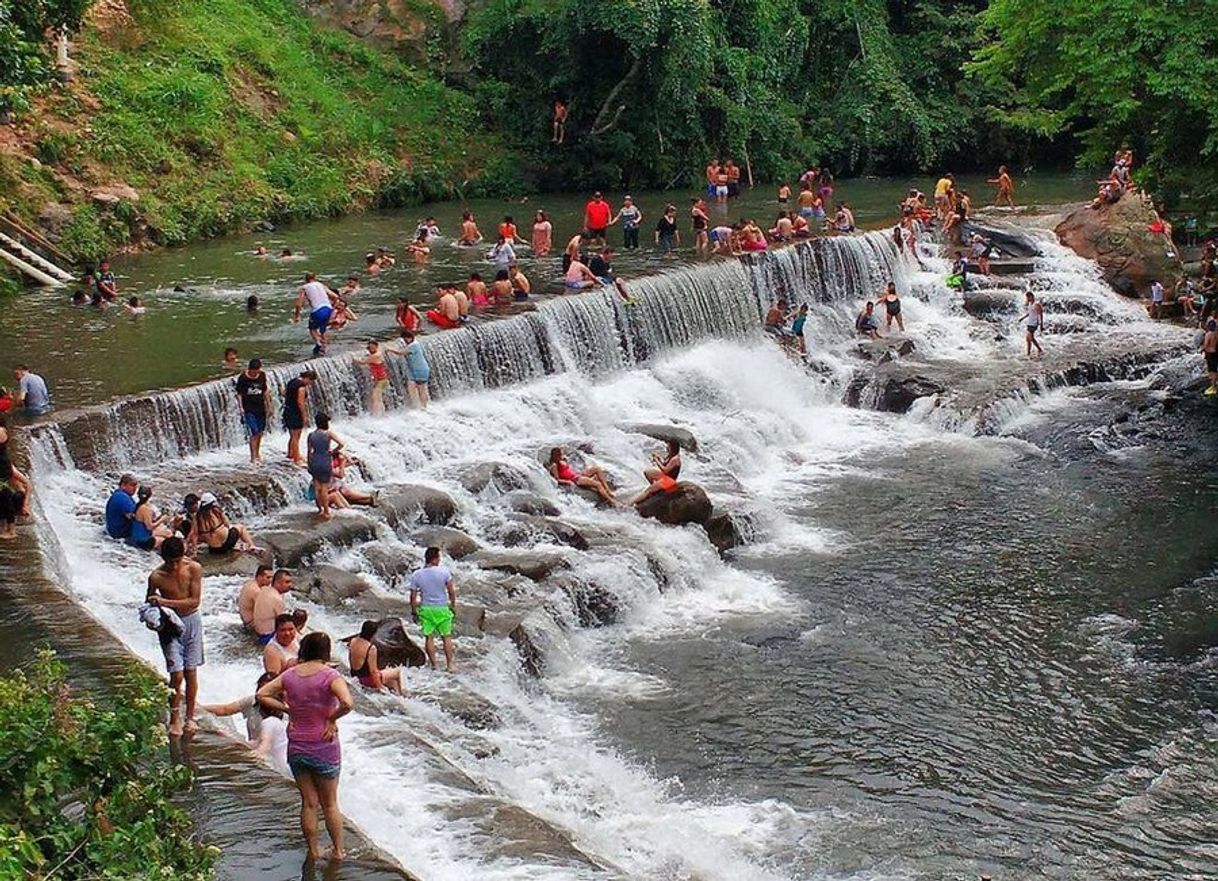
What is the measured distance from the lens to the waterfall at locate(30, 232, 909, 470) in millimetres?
16438

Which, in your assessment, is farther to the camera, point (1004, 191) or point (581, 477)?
point (1004, 191)

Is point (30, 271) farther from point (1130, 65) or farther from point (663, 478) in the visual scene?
point (1130, 65)

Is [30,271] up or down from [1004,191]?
up

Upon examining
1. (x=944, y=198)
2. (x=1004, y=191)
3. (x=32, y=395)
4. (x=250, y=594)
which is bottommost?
(x=250, y=594)

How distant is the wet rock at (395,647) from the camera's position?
1269cm

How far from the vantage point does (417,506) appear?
16281mm

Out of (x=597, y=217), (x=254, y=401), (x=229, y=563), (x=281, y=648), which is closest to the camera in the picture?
(x=281, y=648)

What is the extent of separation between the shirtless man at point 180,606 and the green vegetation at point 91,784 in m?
2.69

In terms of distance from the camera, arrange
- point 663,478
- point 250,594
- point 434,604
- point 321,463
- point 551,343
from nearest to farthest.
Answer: point 250,594
point 434,604
point 321,463
point 663,478
point 551,343

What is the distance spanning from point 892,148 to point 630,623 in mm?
31922

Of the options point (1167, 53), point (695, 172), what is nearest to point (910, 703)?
point (1167, 53)

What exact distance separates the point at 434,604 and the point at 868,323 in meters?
15.3

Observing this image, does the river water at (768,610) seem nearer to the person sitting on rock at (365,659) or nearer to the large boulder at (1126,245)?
the person sitting on rock at (365,659)

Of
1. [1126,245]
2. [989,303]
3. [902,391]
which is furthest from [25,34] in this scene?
[1126,245]
